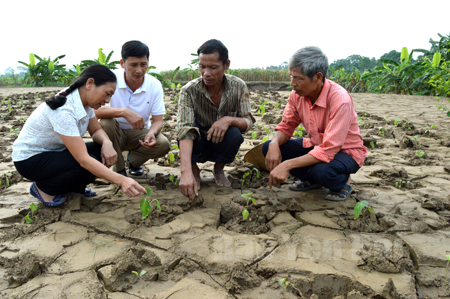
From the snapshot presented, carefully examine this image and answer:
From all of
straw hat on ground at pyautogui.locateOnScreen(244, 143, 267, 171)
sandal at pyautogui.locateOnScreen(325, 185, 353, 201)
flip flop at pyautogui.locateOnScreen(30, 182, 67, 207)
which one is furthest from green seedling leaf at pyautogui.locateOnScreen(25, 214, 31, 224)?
sandal at pyautogui.locateOnScreen(325, 185, 353, 201)

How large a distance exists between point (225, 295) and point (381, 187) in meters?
1.94

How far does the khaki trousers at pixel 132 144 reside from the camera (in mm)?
3057

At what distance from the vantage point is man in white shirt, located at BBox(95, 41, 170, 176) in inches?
117

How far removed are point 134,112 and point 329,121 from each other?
5.12 ft

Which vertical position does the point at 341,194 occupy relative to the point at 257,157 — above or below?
below

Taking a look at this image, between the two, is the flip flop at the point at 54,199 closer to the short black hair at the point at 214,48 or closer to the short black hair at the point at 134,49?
the short black hair at the point at 134,49

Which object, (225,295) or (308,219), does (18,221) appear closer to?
(225,295)

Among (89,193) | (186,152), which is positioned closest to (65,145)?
(89,193)

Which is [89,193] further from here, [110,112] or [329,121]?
[329,121]

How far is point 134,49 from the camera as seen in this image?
2.88 meters

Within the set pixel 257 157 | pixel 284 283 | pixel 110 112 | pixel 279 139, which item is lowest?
pixel 284 283

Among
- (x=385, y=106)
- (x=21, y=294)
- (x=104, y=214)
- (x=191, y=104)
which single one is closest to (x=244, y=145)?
(x=191, y=104)

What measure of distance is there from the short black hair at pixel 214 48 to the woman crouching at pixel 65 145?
0.68m

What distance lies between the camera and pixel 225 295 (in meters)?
1.69
